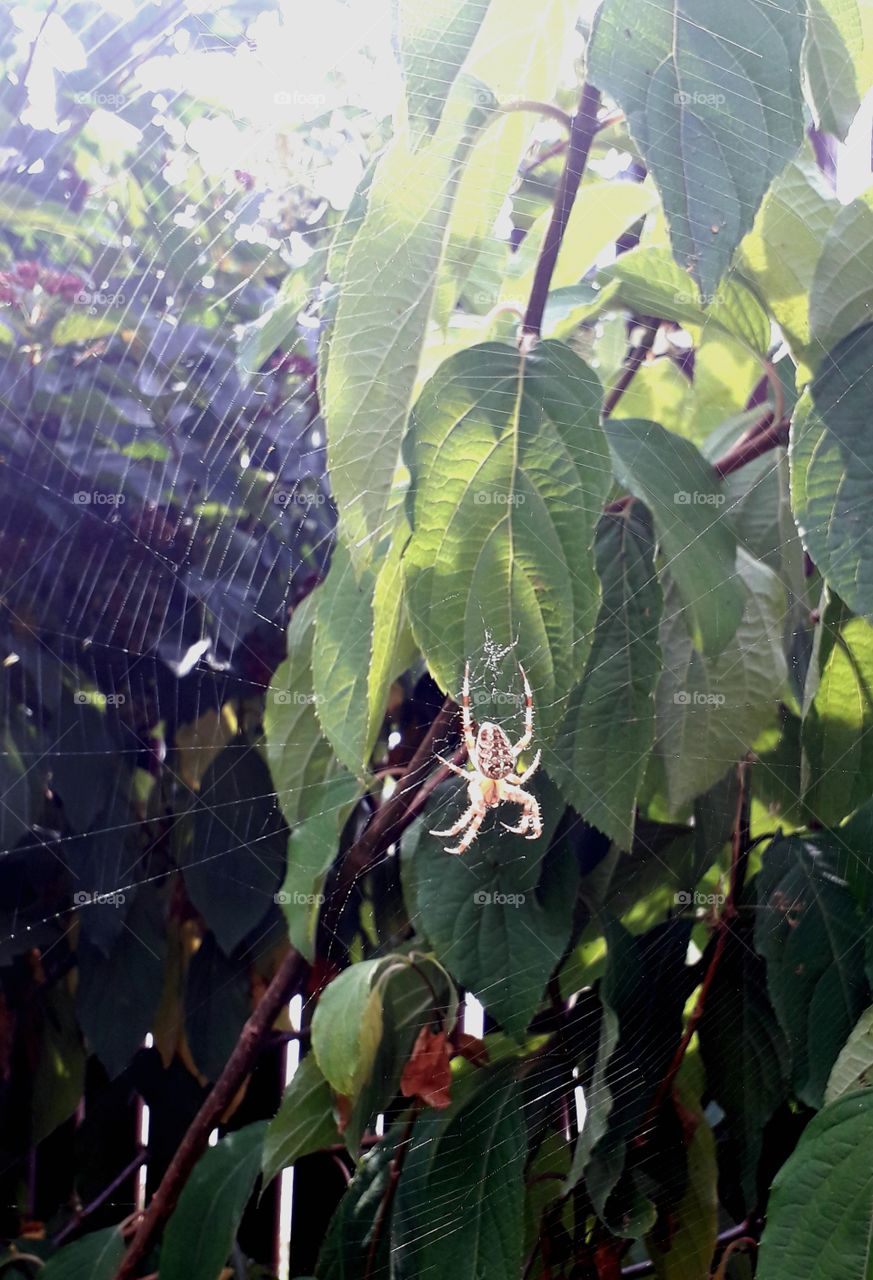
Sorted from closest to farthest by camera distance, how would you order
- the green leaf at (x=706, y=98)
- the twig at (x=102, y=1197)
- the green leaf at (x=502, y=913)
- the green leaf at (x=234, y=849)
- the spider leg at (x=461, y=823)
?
the green leaf at (x=706, y=98) → the green leaf at (x=502, y=913) → the spider leg at (x=461, y=823) → the green leaf at (x=234, y=849) → the twig at (x=102, y=1197)

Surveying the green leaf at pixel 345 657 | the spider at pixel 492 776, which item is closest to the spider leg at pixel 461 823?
the spider at pixel 492 776

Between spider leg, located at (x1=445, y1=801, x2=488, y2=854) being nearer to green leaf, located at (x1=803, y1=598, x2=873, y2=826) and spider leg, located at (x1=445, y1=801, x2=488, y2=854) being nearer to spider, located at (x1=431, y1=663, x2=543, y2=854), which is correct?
spider, located at (x1=431, y1=663, x2=543, y2=854)

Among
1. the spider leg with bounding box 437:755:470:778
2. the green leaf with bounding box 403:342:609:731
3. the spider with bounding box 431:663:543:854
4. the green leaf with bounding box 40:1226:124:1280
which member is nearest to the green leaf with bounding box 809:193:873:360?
the green leaf with bounding box 403:342:609:731

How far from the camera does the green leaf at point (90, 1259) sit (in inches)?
30.5

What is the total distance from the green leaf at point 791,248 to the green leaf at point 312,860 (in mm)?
369

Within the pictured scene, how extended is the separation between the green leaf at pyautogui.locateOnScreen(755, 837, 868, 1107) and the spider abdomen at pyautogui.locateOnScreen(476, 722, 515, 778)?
27cm

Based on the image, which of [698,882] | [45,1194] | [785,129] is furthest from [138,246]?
[45,1194]

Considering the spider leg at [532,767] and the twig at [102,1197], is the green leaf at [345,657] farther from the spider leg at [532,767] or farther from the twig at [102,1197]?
the twig at [102,1197]

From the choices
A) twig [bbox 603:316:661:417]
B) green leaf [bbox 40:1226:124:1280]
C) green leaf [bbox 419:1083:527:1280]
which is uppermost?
twig [bbox 603:316:661:417]

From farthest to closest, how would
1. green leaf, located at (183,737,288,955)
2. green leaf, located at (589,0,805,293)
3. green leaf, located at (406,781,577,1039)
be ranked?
1. green leaf, located at (183,737,288,955)
2. green leaf, located at (406,781,577,1039)
3. green leaf, located at (589,0,805,293)

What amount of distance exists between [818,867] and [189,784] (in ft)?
1.54

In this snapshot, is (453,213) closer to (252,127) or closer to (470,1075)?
(252,127)

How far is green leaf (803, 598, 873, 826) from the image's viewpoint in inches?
21.8

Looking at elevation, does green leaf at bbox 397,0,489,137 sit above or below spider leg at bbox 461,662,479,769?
above
